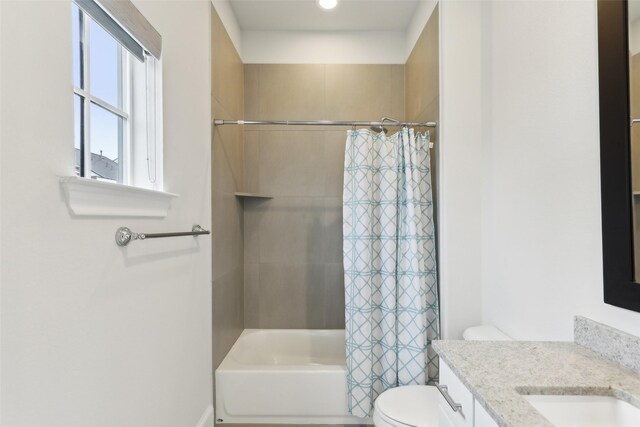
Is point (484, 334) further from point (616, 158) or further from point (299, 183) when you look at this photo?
point (299, 183)

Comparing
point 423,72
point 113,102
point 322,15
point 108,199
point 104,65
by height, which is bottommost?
point 108,199

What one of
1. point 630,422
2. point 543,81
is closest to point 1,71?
point 630,422

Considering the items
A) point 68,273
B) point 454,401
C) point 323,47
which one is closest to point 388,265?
point 454,401

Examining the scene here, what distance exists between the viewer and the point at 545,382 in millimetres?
853

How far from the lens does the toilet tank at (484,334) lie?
1.62m

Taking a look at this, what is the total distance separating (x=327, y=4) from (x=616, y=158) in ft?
6.07

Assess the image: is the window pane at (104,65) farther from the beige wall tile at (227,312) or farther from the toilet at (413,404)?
the toilet at (413,404)

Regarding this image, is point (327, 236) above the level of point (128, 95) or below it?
below

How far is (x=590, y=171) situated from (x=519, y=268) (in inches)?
22.0

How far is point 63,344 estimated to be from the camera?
2.85 feet

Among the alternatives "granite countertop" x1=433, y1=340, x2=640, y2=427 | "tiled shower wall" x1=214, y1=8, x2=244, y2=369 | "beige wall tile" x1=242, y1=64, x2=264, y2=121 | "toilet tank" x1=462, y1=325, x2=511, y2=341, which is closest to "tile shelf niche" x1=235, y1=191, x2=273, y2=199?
"tiled shower wall" x1=214, y1=8, x2=244, y2=369

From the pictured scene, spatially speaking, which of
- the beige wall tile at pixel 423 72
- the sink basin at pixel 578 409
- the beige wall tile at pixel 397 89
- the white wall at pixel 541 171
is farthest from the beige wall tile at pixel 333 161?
the sink basin at pixel 578 409

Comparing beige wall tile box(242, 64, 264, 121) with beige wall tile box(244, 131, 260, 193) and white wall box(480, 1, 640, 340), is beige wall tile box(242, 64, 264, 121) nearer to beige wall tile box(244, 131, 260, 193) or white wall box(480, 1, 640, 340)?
beige wall tile box(244, 131, 260, 193)

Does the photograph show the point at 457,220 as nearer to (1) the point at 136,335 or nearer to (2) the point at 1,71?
(1) the point at 136,335
